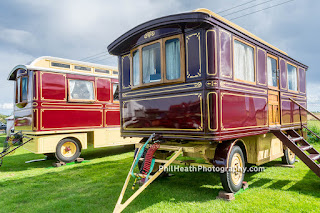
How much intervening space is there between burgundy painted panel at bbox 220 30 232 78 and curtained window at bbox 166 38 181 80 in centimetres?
83

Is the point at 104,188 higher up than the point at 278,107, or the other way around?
the point at 278,107

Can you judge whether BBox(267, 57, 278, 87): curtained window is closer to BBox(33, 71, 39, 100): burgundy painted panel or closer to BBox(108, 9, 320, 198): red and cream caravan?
BBox(108, 9, 320, 198): red and cream caravan

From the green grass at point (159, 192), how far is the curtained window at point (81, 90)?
280 centimetres

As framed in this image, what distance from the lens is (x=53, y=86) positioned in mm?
8266

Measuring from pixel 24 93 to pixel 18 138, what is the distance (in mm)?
1702

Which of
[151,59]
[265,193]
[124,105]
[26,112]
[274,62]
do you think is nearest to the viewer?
[265,193]

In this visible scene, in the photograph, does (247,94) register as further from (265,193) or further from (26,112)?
(26,112)

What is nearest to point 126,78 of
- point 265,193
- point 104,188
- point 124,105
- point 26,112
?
point 124,105

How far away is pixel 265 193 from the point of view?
15.6 ft

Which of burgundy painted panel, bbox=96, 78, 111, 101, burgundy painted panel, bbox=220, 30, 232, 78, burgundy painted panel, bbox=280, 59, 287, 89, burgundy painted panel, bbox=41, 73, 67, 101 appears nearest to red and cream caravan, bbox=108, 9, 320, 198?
burgundy painted panel, bbox=220, 30, 232, 78

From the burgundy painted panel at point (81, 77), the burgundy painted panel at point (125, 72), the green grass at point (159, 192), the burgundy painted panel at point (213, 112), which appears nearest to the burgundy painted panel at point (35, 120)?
the green grass at point (159, 192)

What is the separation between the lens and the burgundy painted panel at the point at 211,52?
430 centimetres

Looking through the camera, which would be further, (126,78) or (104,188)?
(126,78)

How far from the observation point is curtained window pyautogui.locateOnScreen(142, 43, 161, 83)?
4984 mm
